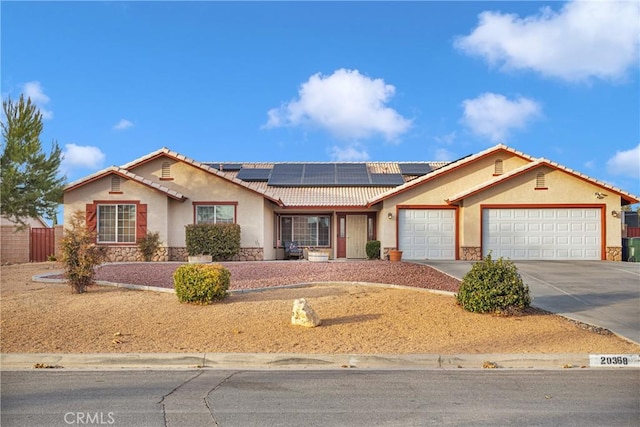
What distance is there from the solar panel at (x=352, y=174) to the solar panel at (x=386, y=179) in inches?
15.4

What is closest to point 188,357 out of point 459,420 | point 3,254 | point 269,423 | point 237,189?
point 269,423

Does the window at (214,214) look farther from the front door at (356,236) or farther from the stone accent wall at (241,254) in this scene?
the front door at (356,236)

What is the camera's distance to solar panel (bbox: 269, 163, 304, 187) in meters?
28.8

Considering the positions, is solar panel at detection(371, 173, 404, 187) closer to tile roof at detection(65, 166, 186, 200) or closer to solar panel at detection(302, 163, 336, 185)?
solar panel at detection(302, 163, 336, 185)

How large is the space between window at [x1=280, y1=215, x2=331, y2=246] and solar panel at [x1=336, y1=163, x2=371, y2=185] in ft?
8.45

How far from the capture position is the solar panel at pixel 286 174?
28812 millimetres

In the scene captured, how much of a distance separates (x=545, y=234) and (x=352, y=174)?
11211 mm

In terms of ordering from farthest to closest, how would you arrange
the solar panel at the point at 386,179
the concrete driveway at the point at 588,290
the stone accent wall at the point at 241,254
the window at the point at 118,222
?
the solar panel at the point at 386,179, the stone accent wall at the point at 241,254, the window at the point at 118,222, the concrete driveway at the point at 588,290

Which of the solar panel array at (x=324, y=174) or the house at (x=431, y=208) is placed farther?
the solar panel array at (x=324, y=174)

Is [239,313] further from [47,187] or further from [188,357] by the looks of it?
[47,187]

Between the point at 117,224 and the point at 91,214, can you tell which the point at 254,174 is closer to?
the point at 117,224

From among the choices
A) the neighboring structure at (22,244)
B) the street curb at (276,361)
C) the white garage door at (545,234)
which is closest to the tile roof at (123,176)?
the neighboring structure at (22,244)

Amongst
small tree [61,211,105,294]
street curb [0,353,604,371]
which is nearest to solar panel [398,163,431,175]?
small tree [61,211,105,294]

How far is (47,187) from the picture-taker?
→ 53.6ft
